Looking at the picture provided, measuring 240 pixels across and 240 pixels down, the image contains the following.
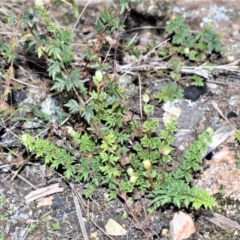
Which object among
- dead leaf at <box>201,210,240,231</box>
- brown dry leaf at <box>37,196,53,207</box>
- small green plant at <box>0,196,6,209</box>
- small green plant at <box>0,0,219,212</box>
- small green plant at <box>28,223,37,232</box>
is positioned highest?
small green plant at <box>0,0,219,212</box>

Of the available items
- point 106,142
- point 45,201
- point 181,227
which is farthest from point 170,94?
point 45,201

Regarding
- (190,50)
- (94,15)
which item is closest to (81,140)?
(190,50)

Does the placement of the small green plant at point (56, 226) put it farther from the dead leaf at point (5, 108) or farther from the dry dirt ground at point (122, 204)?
the dead leaf at point (5, 108)

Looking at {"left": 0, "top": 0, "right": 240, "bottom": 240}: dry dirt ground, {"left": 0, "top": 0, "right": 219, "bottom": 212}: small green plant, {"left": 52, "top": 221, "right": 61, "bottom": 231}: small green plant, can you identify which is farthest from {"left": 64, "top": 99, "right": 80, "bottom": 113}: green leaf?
{"left": 52, "top": 221, "right": 61, "bottom": 231}: small green plant

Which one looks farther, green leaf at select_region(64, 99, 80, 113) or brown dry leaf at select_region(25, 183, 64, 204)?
brown dry leaf at select_region(25, 183, 64, 204)

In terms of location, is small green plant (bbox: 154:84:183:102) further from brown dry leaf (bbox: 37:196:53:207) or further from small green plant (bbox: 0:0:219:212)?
brown dry leaf (bbox: 37:196:53:207)
